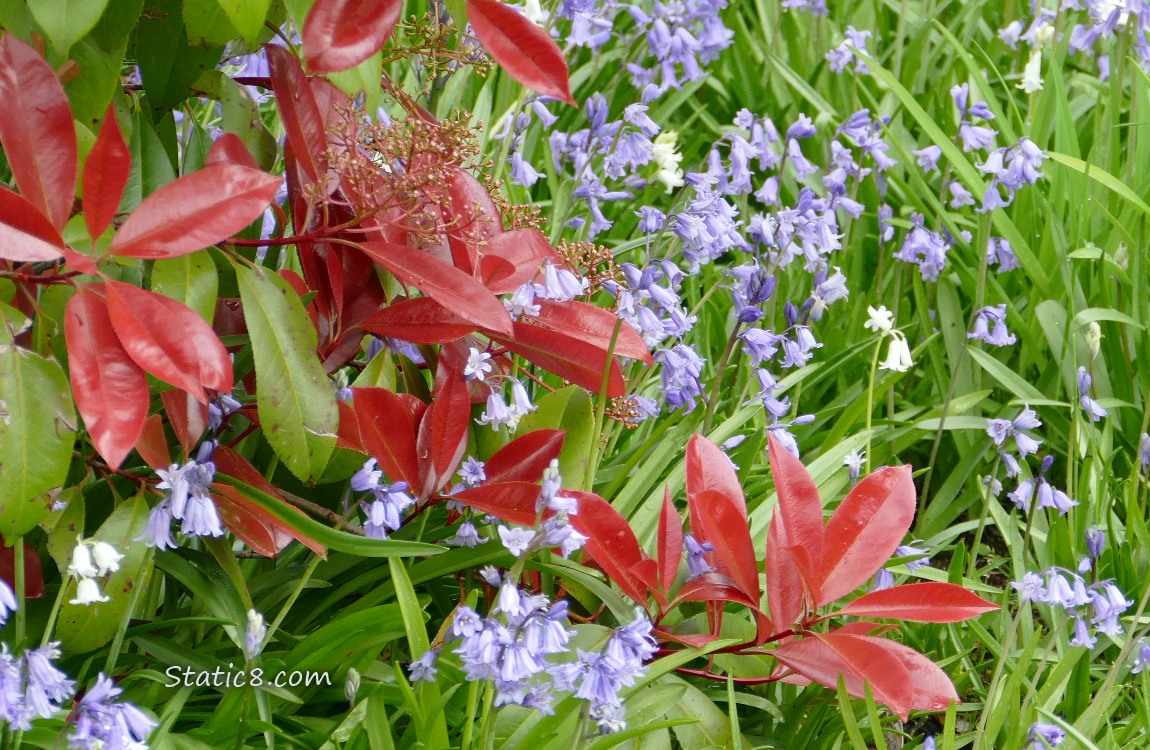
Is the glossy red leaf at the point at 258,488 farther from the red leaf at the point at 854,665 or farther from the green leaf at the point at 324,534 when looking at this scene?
the red leaf at the point at 854,665

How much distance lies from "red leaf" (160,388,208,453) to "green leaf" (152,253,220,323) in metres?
0.21

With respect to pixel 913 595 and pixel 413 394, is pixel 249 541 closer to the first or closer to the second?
pixel 413 394

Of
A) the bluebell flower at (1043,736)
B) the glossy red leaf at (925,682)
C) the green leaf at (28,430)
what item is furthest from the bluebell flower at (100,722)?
the bluebell flower at (1043,736)

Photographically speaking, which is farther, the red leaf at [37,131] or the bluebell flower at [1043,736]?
the bluebell flower at [1043,736]

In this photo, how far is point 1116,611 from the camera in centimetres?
193

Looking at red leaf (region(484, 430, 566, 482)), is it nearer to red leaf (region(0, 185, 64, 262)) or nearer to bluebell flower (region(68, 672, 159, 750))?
bluebell flower (region(68, 672, 159, 750))

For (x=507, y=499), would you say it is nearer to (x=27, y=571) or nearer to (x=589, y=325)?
(x=589, y=325)

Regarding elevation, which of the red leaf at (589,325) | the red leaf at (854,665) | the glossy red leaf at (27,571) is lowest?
the red leaf at (854,665)

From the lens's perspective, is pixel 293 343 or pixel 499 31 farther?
pixel 293 343

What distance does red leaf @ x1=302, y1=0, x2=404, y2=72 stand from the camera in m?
1.14

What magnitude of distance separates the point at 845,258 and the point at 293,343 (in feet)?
7.35

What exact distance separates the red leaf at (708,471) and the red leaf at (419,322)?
465 mm

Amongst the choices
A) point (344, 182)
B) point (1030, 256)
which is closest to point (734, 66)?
point (1030, 256)

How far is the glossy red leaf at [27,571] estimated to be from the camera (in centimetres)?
157
